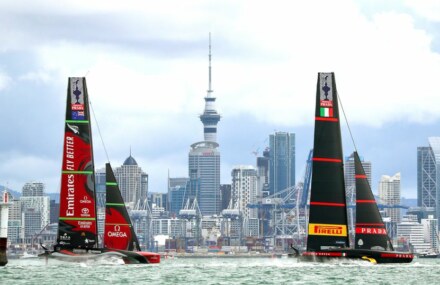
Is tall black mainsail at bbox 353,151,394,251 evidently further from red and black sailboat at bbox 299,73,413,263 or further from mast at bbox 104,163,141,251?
mast at bbox 104,163,141,251

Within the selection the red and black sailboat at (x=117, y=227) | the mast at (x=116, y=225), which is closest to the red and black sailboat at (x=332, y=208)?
the red and black sailboat at (x=117, y=227)

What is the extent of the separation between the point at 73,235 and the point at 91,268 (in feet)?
7.51

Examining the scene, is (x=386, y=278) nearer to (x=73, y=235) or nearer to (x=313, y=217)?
(x=313, y=217)

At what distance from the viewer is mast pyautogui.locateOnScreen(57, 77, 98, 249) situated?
70312 mm

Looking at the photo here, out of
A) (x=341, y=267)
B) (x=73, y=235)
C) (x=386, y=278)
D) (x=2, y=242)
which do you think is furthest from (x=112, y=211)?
(x=386, y=278)

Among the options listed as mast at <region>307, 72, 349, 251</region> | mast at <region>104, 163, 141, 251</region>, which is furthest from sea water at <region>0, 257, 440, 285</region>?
mast at <region>307, 72, 349, 251</region>

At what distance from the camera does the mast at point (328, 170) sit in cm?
7069

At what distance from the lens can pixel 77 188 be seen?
71000 millimetres

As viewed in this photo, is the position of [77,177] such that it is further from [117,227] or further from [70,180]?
[117,227]

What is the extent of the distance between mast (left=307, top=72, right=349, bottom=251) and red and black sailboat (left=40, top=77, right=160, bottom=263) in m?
10.9

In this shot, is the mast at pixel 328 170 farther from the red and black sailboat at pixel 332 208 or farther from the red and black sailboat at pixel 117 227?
the red and black sailboat at pixel 117 227

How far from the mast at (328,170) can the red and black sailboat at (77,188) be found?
10.9 meters

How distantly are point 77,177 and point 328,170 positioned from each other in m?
12.7

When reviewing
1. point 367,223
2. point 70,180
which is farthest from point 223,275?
point 70,180
